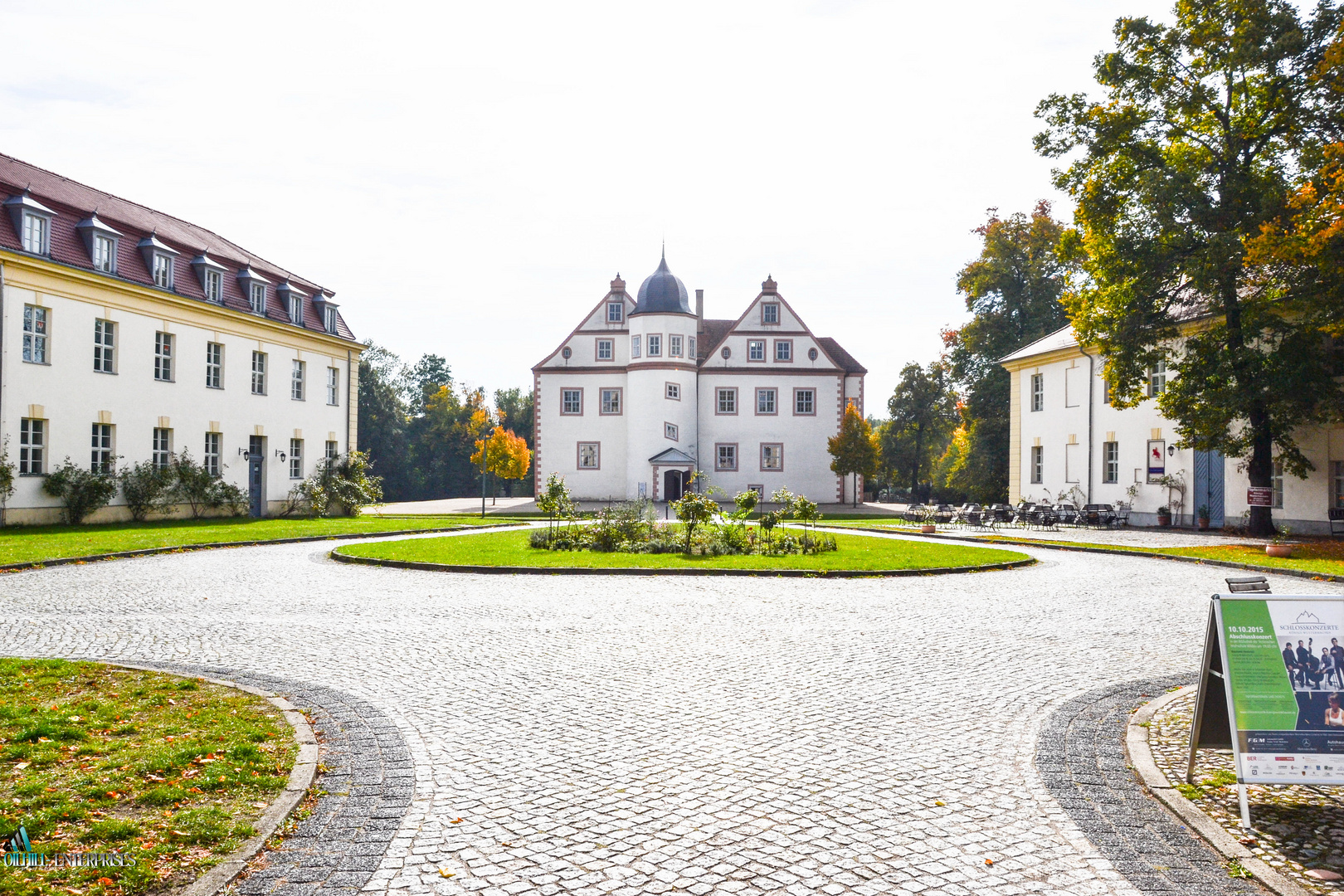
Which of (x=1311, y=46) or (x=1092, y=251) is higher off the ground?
(x=1311, y=46)

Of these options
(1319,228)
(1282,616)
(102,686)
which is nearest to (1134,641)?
(1282,616)

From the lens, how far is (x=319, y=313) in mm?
40031

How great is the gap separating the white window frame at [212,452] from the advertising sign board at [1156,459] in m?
32.8

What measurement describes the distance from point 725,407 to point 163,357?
29803 mm

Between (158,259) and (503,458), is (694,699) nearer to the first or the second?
(158,259)

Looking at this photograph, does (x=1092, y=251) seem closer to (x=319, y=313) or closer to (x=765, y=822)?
(x=765, y=822)

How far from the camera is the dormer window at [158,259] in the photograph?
97.9ft

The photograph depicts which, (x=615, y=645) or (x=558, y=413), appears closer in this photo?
(x=615, y=645)

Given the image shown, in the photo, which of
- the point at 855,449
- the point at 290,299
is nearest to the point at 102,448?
the point at 290,299

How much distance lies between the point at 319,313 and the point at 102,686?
35.6 meters

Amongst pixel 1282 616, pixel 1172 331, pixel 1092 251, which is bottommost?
pixel 1282 616

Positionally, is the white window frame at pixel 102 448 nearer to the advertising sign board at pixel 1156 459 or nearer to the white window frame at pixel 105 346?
the white window frame at pixel 105 346

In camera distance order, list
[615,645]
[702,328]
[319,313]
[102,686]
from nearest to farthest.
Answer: [102,686] < [615,645] < [319,313] < [702,328]

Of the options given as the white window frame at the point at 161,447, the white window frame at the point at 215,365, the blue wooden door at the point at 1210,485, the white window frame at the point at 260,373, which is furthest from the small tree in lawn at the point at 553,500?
the blue wooden door at the point at 1210,485
